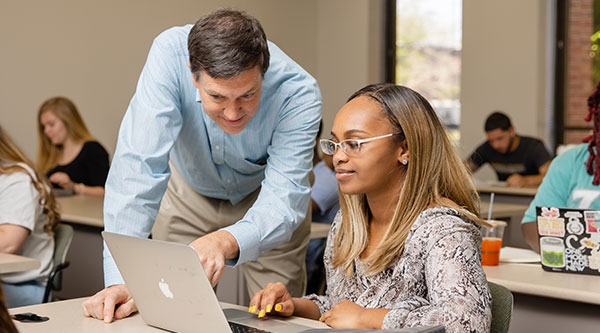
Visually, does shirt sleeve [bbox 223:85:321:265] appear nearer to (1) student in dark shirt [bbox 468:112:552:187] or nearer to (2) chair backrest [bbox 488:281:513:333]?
(2) chair backrest [bbox 488:281:513:333]

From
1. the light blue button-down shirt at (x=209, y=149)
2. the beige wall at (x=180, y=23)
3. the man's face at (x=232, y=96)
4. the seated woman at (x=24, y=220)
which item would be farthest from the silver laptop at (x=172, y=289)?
the beige wall at (x=180, y=23)

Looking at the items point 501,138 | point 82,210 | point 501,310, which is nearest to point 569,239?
point 501,310

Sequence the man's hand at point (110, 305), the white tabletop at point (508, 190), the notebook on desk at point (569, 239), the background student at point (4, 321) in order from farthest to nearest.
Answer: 1. the white tabletop at point (508, 190)
2. the notebook on desk at point (569, 239)
3. the man's hand at point (110, 305)
4. the background student at point (4, 321)

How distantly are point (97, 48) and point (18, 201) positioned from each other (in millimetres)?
4073

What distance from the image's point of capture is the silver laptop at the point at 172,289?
4.52 ft

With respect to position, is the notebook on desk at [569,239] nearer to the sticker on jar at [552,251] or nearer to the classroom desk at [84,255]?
the sticker on jar at [552,251]

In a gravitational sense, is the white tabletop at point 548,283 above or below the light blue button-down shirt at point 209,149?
below

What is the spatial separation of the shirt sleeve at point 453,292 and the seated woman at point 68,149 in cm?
407

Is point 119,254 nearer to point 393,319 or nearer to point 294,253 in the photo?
point 393,319

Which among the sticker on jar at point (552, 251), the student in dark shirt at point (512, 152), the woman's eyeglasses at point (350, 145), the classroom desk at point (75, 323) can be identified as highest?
the woman's eyeglasses at point (350, 145)

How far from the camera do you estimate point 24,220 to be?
284 cm

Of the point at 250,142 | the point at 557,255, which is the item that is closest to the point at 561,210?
the point at 557,255

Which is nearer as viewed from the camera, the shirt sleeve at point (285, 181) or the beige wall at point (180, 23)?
the shirt sleeve at point (285, 181)

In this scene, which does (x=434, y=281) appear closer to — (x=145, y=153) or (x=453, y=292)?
(x=453, y=292)
